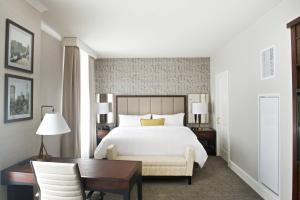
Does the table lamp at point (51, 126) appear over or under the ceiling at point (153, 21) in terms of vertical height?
under

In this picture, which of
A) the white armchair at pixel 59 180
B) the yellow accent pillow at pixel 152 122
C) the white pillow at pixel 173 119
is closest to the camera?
the white armchair at pixel 59 180

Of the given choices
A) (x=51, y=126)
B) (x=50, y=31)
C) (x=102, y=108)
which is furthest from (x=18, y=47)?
(x=102, y=108)

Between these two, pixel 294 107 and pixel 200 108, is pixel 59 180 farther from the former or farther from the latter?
pixel 200 108

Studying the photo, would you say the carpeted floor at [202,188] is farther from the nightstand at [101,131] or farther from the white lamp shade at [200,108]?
the nightstand at [101,131]

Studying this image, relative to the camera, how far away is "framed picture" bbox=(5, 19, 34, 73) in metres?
2.28

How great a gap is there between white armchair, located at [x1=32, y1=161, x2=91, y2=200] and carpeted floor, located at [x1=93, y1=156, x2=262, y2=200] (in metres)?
1.37

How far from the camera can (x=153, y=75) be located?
6.35m

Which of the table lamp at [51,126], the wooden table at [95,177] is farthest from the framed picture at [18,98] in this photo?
the wooden table at [95,177]

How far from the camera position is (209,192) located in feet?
11.4

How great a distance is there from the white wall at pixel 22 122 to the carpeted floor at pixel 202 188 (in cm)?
135

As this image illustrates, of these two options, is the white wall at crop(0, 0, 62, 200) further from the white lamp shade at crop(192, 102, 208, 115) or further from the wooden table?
the white lamp shade at crop(192, 102, 208, 115)

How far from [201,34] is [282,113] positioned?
6.89 ft

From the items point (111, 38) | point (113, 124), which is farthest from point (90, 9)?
point (113, 124)

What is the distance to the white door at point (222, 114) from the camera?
500 cm
